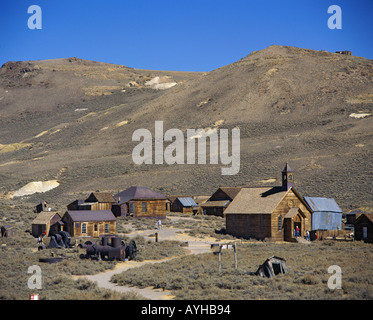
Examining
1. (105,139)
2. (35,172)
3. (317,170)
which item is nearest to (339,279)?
(317,170)

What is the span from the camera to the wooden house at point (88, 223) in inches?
1676

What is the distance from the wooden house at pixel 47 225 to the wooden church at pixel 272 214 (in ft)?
45.5

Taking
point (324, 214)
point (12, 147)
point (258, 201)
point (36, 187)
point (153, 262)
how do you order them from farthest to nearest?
1. point (12, 147)
2. point (36, 187)
3. point (324, 214)
4. point (258, 201)
5. point (153, 262)

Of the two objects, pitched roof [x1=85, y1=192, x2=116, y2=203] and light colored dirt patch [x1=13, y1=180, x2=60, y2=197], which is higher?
light colored dirt patch [x1=13, y1=180, x2=60, y2=197]

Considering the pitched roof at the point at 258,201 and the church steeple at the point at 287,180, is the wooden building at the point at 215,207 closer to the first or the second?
the pitched roof at the point at 258,201

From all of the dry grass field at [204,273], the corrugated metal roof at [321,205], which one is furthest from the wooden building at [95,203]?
the corrugated metal roof at [321,205]

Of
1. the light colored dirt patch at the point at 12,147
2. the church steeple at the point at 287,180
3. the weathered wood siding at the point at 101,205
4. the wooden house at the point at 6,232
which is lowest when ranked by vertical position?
the wooden house at the point at 6,232

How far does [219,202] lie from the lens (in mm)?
63281

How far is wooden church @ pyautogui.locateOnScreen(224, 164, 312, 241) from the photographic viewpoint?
1684 inches

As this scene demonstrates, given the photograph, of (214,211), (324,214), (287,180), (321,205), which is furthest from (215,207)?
(287,180)

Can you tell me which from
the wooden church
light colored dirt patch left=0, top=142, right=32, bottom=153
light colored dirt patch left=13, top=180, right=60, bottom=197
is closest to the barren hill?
light colored dirt patch left=0, top=142, right=32, bottom=153

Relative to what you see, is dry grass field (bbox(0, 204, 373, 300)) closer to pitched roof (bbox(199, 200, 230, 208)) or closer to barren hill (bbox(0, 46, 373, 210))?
pitched roof (bbox(199, 200, 230, 208))

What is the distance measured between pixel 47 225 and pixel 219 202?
2480 cm

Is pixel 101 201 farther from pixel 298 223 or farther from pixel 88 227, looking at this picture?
pixel 298 223
